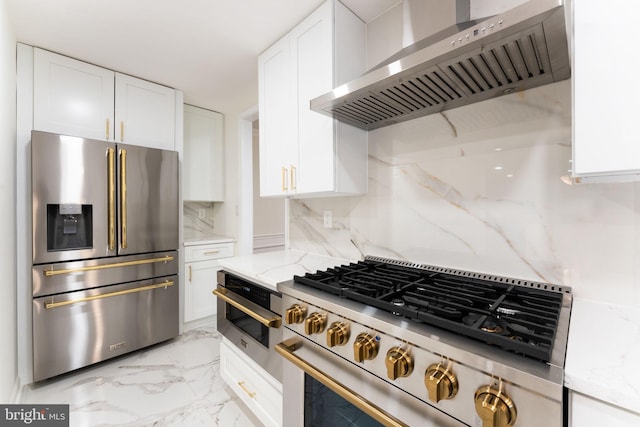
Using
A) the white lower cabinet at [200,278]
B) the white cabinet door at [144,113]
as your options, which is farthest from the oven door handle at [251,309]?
the white cabinet door at [144,113]

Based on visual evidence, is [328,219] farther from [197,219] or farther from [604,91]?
[197,219]

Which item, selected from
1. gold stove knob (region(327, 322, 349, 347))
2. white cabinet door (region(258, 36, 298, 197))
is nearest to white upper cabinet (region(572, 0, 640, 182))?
gold stove knob (region(327, 322, 349, 347))

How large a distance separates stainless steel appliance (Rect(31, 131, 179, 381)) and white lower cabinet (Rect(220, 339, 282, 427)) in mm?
1044

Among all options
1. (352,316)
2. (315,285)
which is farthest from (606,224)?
(315,285)

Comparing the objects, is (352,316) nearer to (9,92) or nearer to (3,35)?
(3,35)

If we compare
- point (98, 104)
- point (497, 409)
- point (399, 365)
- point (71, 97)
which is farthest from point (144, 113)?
point (497, 409)

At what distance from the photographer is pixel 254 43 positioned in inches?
76.6

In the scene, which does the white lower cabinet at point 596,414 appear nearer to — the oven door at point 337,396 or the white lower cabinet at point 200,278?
the oven door at point 337,396

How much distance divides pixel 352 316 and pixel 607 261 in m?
0.89

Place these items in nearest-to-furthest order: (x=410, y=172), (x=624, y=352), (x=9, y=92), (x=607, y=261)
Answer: (x=624, y=352)
(x=607, y=261)
(x=410, y=172)
(x=9, y=92)

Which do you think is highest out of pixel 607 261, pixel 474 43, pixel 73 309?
pixel 474 43

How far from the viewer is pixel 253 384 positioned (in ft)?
4.96

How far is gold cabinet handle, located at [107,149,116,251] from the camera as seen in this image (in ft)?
7.06

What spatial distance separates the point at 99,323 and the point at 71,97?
5.74 ft
